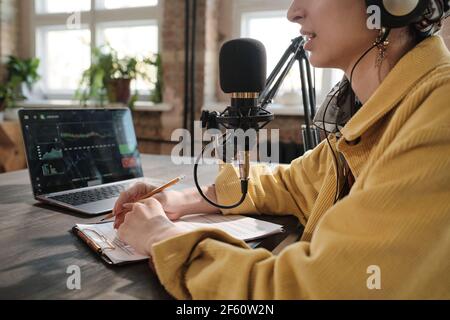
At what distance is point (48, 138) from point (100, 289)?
69 cm

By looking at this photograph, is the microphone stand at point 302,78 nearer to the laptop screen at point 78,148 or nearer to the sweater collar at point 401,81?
the sweater collar at point 401,81

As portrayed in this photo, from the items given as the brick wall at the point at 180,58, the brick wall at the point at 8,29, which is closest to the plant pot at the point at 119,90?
the brick wall at the point at 180,58

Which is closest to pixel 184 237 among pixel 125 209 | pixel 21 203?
pixel 125 209

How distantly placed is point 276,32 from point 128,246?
2.76m

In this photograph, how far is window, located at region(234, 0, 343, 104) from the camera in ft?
10.1

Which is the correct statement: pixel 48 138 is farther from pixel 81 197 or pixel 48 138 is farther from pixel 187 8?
pixel 187 8

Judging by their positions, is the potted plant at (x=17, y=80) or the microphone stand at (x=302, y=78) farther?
the potted plant at (x=17, y=80)

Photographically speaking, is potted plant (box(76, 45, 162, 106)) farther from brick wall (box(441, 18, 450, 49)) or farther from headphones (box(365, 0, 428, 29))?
headphones (box(365, 0, 428, 29))

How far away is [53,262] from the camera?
71 cm

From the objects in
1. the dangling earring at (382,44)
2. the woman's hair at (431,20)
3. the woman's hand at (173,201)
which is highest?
the woman's hair at (431,20)

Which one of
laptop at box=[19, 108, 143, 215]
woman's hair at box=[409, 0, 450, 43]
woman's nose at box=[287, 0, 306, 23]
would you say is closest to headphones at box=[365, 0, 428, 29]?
woman's hair at box=[409, 0, 450, 43]

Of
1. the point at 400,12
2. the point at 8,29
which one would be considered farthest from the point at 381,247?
the point at 8,29

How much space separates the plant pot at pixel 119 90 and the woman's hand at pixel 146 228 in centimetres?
268

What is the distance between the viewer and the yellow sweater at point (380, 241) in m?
0.51
